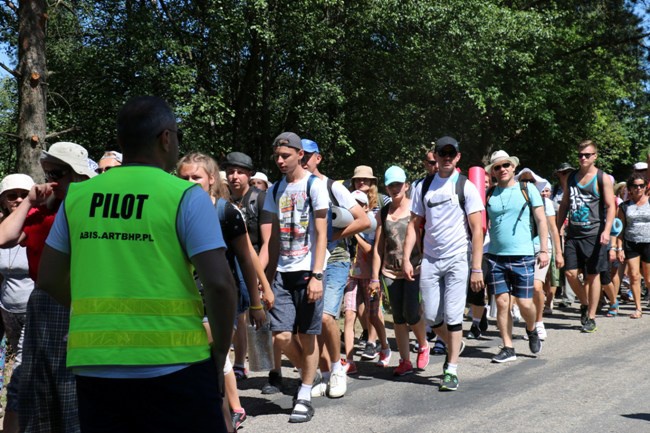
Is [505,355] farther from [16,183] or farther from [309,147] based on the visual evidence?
[16,183]

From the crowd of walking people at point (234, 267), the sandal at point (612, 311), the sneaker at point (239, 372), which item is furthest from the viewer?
the sandal at point (612, 311)

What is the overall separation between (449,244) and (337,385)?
1.55 m

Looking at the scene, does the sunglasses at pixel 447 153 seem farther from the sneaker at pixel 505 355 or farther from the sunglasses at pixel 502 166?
the sneaker at pixel 505 355

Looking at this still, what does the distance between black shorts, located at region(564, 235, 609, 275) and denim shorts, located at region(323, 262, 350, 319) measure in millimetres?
4419

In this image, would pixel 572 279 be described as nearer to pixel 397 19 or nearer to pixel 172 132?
pixel 172 132

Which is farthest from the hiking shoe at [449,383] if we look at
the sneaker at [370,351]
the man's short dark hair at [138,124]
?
the man's short dark hair at [138,124]

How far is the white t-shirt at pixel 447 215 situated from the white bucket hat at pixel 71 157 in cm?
368

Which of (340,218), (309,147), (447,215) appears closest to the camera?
(340,218)

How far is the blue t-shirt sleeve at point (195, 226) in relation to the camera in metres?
2.76

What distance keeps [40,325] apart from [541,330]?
695 cm

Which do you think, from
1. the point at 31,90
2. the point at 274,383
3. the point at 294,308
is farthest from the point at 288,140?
the point at 31,90

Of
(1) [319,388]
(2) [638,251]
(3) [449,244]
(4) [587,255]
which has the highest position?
(3) [449,244]

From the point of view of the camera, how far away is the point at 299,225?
245 inches

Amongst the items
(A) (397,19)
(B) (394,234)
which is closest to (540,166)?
(A) (397,19)
